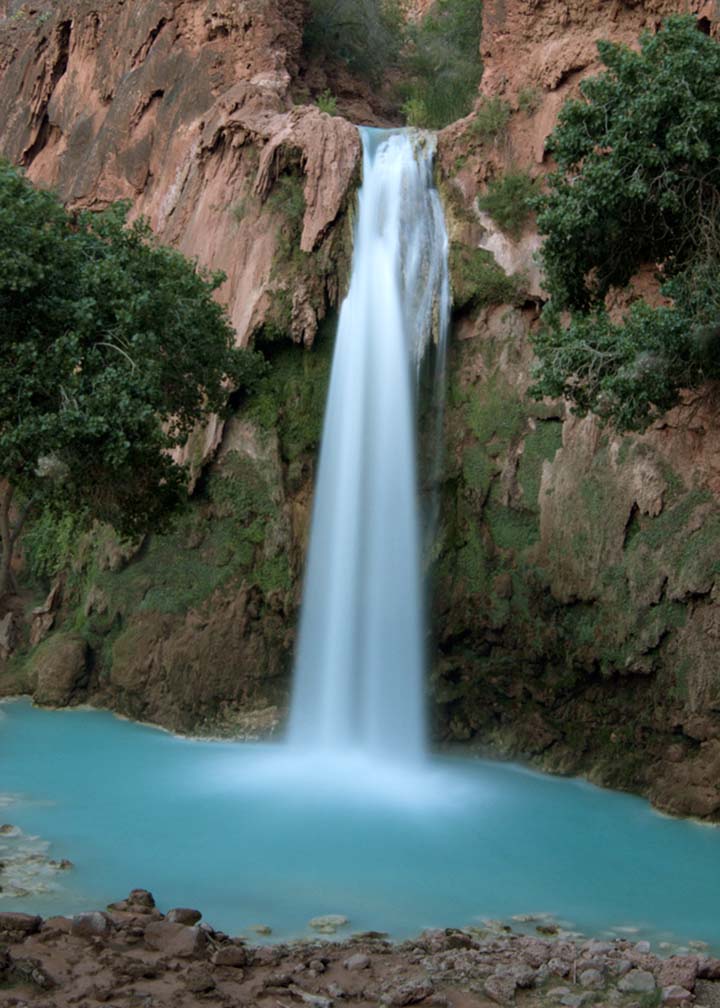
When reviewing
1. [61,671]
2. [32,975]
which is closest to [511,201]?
[61,671]

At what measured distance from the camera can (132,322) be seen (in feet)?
46.7

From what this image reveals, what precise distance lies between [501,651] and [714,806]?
520 centimetres

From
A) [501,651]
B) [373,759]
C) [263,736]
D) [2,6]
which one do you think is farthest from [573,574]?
[2,6]

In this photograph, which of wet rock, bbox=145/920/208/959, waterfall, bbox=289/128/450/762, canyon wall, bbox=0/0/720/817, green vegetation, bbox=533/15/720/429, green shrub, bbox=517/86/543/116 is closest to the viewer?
wet rock, bbox=145/920/208/959

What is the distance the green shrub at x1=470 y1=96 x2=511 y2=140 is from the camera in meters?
23.1

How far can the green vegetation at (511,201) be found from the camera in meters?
22.5

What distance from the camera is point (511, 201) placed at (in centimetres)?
2258

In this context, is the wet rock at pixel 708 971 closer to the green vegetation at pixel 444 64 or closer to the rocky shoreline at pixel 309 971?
the rocky shoreline at pixel 309 971

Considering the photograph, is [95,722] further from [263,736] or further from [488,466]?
[488,466]

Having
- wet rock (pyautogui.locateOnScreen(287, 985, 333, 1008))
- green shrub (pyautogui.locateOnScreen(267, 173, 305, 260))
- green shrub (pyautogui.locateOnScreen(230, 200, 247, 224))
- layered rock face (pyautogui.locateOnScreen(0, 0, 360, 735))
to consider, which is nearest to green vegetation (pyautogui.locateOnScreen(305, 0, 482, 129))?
layered rock face (pyautogui.locateOnScreen(0, 0, 360, 735))

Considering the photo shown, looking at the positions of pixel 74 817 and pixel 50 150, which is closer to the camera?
pixel 74 817

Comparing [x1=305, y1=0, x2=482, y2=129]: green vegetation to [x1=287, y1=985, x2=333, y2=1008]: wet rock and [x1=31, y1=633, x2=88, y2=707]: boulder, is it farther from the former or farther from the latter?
[x1=287, y1=985, x2=333, y2=1008]: wet rock

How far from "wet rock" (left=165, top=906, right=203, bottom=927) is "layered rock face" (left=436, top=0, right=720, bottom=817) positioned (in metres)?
8.48

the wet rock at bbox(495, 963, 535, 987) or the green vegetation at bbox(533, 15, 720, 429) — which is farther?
the green vegetation at bbox(533, 15, 720, 429)
